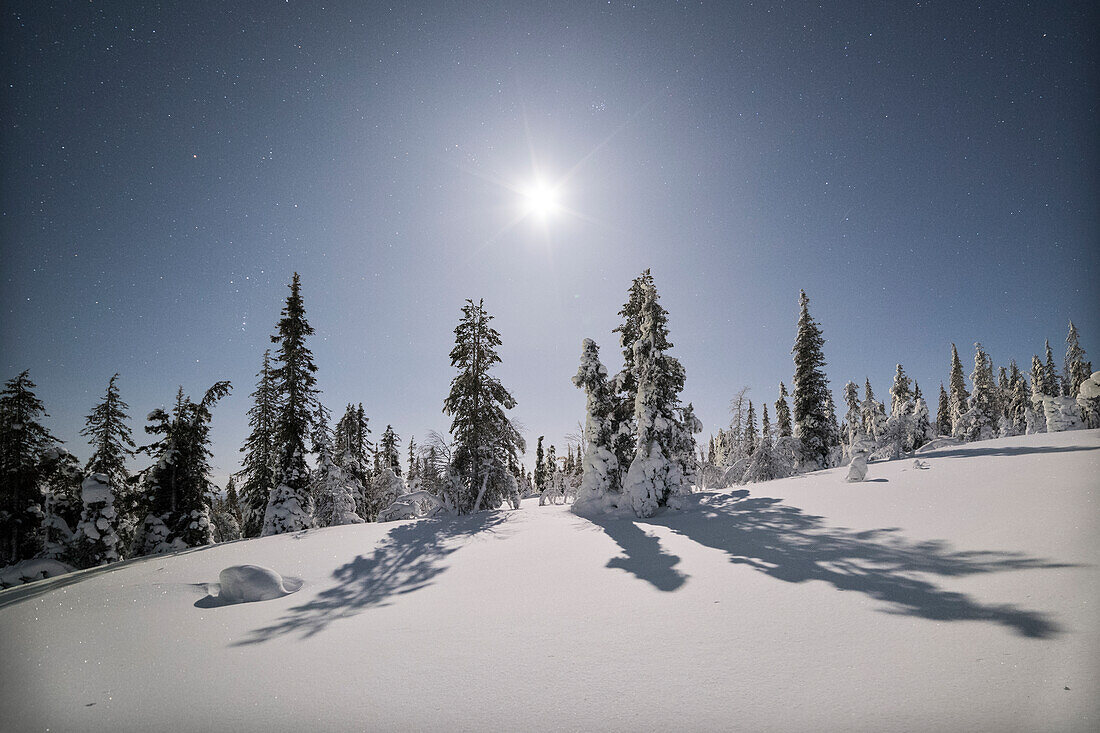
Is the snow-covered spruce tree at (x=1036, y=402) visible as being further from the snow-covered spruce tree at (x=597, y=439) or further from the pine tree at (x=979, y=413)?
the snow-covered spruce tree at (x=597, y=439)

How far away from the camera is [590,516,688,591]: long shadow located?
22.5 ft

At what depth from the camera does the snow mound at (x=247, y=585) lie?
6.98 meters

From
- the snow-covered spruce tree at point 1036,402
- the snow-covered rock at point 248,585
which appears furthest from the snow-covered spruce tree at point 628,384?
the snow-covered spruce tree at point 1036,402

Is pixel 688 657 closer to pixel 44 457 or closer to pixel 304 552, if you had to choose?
pixel 304 552

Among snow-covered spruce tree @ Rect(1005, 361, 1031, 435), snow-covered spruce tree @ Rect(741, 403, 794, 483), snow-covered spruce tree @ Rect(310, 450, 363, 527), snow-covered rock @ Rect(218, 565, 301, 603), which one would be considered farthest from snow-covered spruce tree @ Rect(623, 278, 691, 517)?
snow-covered spruce tree @ Rect(1005, 361, 1031, 435)

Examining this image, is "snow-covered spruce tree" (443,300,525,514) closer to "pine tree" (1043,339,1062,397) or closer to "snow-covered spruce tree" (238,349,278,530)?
"snow-covered spruce tree" (238,349,278,530)

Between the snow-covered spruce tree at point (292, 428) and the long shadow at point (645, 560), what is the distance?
14.1m

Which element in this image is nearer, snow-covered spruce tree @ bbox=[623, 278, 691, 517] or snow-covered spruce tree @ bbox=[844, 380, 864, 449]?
snow-covered spruce tree @ bbox=[623, 278, 691, 517]

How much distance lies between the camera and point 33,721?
147 inches

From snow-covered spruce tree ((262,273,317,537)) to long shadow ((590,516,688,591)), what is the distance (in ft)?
46.4

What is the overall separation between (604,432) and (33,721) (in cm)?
1590

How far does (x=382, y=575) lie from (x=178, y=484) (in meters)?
16.2

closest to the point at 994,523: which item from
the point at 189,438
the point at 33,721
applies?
the point at 33,721

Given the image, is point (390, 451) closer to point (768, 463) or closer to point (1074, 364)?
point (768, 463)
